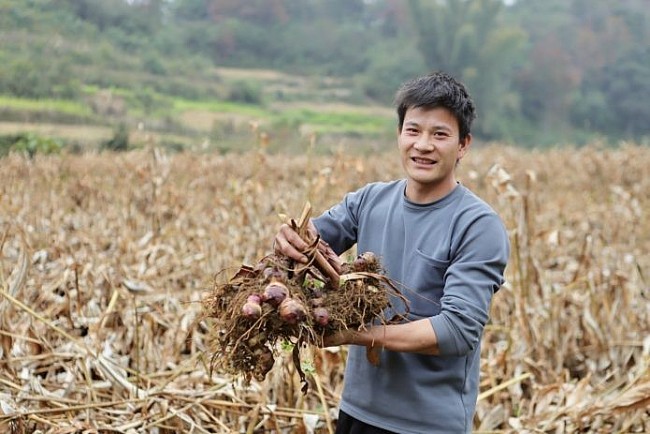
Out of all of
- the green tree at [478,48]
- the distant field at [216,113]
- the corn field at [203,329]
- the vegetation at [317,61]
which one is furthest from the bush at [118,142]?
the green tree at [478,48]

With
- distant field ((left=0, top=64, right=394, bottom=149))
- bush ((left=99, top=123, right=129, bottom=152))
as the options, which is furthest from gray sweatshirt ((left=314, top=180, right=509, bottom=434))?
bush ((left=99, top=123, right=129, bottom=152))

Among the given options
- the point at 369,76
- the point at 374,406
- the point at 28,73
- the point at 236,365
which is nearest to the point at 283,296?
the point at 236,365

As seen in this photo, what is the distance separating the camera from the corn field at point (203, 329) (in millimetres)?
3121

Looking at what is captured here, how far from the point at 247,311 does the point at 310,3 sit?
42.2 metres

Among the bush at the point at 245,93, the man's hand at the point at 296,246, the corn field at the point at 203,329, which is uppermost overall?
the bush at the point at 245,93

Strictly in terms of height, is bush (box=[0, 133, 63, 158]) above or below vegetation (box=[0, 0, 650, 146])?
below

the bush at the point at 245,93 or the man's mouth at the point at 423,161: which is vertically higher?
the bush at the point at 245,93

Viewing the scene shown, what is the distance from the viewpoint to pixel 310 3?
140 ft

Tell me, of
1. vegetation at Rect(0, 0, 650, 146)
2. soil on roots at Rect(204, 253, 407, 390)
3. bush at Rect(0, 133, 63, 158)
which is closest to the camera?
soil on roots at Rect(204, 253, 407, 390)

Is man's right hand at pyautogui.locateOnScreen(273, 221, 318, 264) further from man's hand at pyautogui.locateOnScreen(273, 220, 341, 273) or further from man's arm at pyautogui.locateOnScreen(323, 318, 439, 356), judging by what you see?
man's arm at pyautogui.locateOnScreen(323, 318, 439, 356)

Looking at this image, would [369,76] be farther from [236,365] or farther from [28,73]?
[236,365]

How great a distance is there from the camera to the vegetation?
1903cm

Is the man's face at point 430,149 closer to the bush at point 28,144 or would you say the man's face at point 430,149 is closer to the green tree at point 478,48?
the bush at point 28,144

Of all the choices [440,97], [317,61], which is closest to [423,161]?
[440,97]
